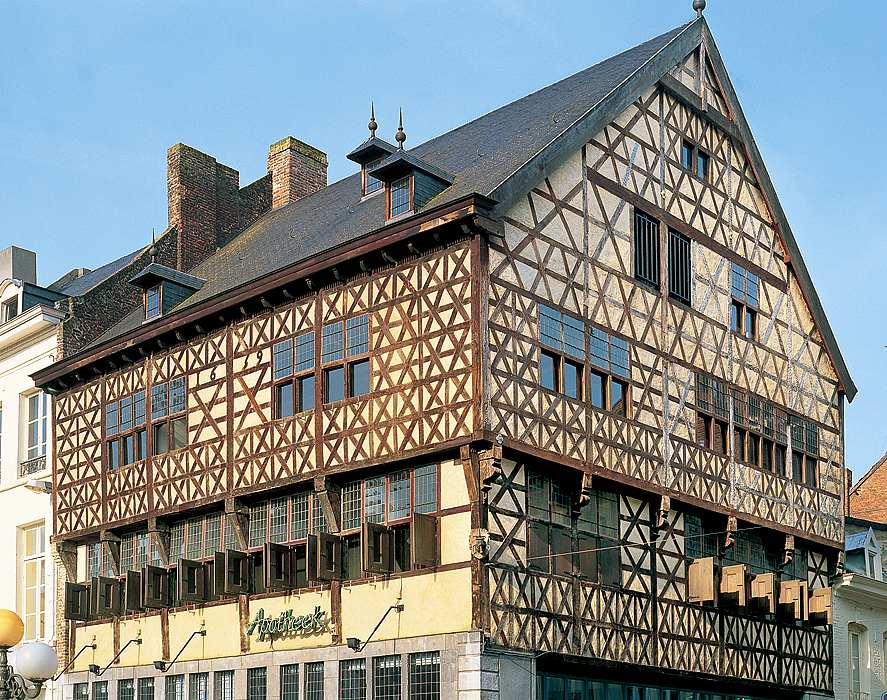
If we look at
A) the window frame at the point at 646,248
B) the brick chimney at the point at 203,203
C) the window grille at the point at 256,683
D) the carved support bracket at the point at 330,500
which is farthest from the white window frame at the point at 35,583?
the window frame at the point at 646,248

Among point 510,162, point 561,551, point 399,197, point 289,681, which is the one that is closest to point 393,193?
point 399,197

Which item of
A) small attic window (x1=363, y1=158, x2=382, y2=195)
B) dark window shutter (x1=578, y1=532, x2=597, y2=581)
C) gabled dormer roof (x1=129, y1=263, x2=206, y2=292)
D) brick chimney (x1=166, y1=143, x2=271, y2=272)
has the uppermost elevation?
brick chimney (x1=166, y1=143, x2=271, y2=272)

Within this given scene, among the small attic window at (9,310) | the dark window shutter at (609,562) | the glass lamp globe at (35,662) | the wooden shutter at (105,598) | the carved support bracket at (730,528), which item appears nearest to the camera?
the glass lamp globe at (35,662)

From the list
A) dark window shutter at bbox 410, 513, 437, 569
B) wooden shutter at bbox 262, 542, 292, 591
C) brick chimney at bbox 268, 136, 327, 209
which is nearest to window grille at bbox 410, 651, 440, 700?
dark window shutter at bbox 410, 513, 437, 569

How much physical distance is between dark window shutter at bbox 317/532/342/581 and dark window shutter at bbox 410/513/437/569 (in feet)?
5.64

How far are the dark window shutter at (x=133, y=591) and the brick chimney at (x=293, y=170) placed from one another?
1141cm

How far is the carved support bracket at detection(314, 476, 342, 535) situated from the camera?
22.3 metres

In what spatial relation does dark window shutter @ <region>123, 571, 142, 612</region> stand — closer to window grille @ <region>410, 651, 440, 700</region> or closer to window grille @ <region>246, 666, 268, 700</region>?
window grille @ <region>246, 666, 268, 700</region>

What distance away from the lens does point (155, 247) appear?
31.2 meters

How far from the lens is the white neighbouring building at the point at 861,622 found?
2977 cm

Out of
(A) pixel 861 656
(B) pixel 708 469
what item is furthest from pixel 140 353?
(A) pixel 861 656

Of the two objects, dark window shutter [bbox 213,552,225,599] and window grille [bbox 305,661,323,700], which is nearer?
window grille [bbox 305,661,323,700]

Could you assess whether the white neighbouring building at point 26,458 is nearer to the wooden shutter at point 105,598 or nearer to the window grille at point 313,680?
the wooden shutter at point 105,598

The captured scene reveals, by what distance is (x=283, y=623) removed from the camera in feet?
75.1
